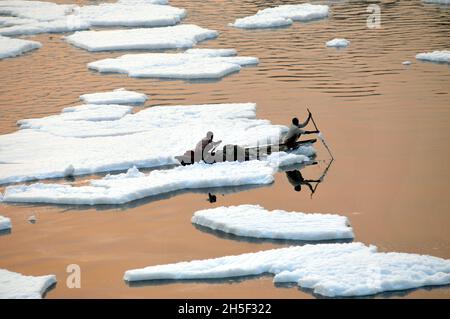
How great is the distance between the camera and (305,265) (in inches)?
559

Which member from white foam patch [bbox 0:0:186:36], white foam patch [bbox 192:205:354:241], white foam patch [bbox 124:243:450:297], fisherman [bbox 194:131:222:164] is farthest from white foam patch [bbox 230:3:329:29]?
white foam patch [bbox 124:243:450:297]

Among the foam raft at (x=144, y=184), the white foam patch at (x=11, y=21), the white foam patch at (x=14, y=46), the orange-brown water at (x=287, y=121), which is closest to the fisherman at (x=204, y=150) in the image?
the foam raft at (x=144, y=184)

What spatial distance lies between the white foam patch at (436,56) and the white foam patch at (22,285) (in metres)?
18.5

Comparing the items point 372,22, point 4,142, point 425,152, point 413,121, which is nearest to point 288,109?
point 413,121

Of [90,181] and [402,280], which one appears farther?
[90,181]

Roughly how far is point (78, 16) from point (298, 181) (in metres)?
22.9

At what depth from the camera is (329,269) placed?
1395 cm

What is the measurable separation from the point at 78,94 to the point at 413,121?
9766 millimetres

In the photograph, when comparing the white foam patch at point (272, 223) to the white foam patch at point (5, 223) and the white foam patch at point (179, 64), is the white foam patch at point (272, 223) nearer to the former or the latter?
the white foam patch at point (5, 223)

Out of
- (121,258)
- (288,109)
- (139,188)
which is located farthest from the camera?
(288,109)

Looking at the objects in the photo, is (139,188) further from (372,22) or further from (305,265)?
(372,22)

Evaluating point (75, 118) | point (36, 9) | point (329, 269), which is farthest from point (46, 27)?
point (329, 269)

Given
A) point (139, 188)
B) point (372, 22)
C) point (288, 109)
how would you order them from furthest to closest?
point (372, 22) → point (288, 109) → point (139, 188)

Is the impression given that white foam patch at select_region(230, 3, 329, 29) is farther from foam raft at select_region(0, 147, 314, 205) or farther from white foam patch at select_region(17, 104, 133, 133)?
foam raft at select_region(0, 147, 314, 205)
